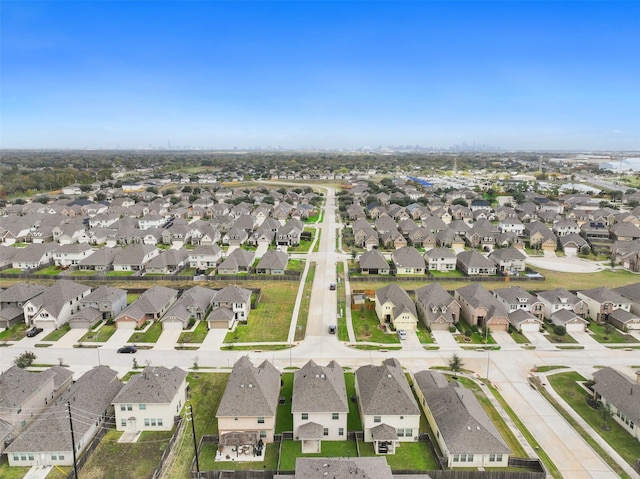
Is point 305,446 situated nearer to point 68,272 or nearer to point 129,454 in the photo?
point 129,454

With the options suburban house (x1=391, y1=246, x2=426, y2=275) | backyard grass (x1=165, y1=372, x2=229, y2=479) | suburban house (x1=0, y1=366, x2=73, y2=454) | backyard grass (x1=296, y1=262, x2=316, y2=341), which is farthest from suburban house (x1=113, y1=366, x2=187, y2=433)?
suburban house (x1=391, y1=246, x2=426, y2=275)

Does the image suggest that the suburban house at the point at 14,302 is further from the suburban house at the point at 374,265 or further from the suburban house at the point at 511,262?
the suburban house at the point at 511,262

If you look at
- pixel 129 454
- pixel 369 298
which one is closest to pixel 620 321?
pixel 369 298

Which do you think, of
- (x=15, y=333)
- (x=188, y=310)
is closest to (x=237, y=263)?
(x=188, y=310)

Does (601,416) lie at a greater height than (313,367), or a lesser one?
lesser

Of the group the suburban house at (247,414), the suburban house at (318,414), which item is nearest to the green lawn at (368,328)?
the suburban house at (318,414)

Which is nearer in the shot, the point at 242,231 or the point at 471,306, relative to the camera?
the point at 471,306
